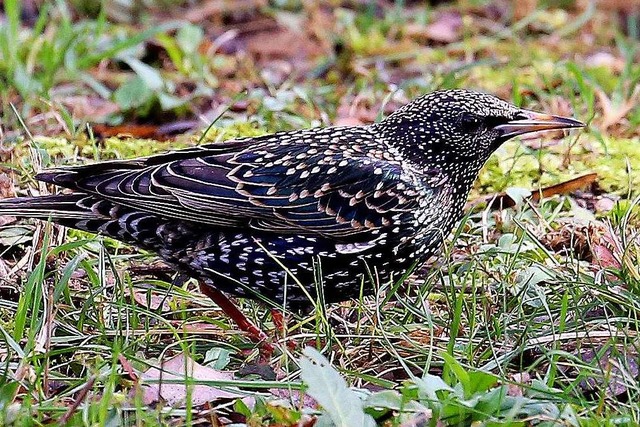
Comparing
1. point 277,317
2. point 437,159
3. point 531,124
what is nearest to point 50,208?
point 277,317

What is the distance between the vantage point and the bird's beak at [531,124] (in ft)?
14.8

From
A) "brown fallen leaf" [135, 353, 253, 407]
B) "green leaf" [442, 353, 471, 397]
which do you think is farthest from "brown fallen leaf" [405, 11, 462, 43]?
"green leaf" [442, 353, 471, 397]

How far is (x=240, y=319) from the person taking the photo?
4301 millimetres

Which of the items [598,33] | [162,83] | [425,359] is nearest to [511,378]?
[425,359]

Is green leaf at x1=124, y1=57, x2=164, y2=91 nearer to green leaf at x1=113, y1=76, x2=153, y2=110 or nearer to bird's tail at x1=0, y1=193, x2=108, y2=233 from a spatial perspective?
green leaf at x1=113, y1=76, x2=153, y2=110

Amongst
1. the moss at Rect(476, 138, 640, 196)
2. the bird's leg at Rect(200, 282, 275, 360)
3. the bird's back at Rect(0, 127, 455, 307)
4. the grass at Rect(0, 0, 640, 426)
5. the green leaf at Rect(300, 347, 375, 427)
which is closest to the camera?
the green leaf at Rect(300, 347, 375, 427)

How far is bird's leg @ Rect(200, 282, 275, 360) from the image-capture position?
155 inches

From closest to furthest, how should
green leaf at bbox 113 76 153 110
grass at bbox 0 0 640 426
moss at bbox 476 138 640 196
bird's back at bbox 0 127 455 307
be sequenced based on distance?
grass at bbox 0 0 640 426
bird's back at bbox 0 127 455 307
moss at bbox 476 138 640 196
green leaf at bbox 113 76 153 110

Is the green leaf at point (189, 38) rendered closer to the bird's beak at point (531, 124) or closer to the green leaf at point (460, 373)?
the bird's beak at point (531, 124)

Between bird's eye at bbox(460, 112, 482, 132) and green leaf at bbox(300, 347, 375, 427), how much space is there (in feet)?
5.32

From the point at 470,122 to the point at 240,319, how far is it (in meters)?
1.22

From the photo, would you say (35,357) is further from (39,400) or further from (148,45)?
(148,45)

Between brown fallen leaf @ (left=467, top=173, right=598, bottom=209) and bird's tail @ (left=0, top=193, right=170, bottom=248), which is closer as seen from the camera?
bird's tail @ (left=0, top=193, right=170, bottom=248)

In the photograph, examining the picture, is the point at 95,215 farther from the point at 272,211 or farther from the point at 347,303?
the point at 347,303
